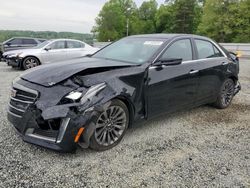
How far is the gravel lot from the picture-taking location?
8.32 feet

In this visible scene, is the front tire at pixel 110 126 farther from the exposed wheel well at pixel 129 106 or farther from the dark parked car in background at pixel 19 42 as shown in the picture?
the dark parked car in background at pixel 19 42

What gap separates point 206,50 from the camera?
4.66 meters

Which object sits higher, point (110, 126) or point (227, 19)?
point (227, 19)

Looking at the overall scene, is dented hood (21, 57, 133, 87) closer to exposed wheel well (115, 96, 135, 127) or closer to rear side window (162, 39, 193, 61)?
exposed wheel well (115, 96, 135, 127)

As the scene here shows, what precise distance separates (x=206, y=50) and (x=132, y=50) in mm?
1592

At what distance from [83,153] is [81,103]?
72 cm

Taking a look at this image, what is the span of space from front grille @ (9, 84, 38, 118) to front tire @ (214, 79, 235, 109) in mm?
3676

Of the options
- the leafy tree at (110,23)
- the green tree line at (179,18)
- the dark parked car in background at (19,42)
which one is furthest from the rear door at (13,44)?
the leafy tree at (110,23)

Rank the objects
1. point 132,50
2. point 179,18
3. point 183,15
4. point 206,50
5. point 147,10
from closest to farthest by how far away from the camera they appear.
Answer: point 132,50 < point 206,50 < point 183,15 < point 179,18 < point 147,10

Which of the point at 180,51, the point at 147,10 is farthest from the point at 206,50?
the point at 147,10

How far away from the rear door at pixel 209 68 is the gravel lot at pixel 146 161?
0.77 meters

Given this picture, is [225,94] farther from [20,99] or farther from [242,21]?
[242,21]

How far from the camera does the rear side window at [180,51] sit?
383 cm

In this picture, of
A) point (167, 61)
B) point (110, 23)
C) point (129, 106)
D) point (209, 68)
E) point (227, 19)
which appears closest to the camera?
point (129, 106)
